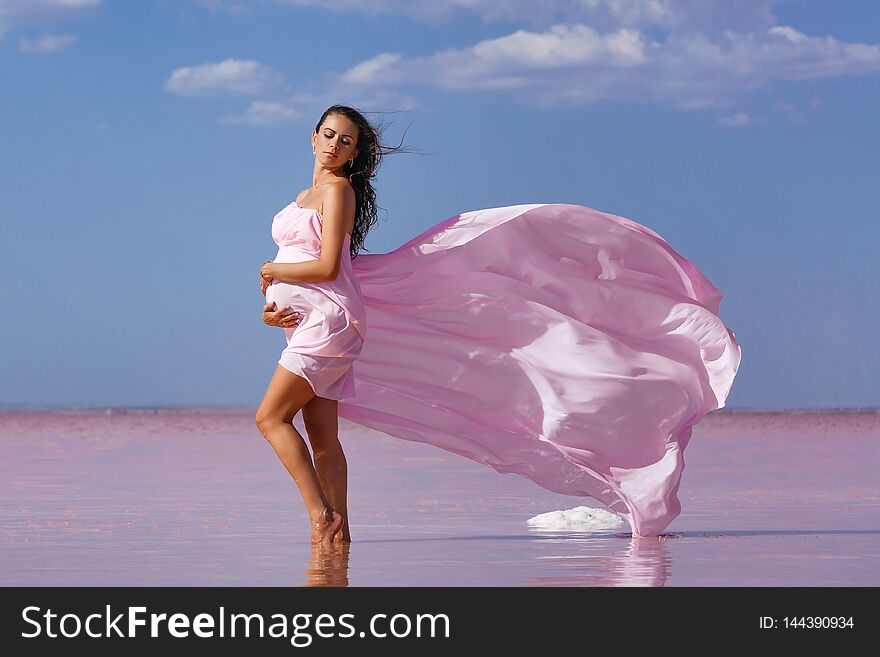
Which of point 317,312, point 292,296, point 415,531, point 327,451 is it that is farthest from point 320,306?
point 415,531

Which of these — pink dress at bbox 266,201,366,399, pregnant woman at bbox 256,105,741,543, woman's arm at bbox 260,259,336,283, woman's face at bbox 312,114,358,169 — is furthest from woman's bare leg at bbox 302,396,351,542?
woman's face at bbox 312,114,358,169

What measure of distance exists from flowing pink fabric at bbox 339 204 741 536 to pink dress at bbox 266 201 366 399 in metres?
0.65

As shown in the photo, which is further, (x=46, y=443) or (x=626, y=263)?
(x=46, y=443)

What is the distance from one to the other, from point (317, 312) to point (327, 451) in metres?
0.83

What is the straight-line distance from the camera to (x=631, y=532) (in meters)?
8.63

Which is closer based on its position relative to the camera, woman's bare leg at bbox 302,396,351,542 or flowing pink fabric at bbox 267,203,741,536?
woman's bare leg at bbox 302,396,351,542

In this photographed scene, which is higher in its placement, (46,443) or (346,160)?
(46,443)

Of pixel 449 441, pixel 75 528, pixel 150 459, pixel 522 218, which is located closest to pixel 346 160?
pixel 522 218

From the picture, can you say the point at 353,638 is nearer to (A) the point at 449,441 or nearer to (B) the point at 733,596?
(B) the point at 733,596

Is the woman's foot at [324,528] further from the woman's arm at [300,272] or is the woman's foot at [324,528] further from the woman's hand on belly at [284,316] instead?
the woman's arm at [300,272]

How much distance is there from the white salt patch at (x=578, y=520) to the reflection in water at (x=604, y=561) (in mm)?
399

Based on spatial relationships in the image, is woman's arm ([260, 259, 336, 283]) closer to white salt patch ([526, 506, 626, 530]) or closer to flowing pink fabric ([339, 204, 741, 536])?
flowing pink fabric ([339, 204, 741, 536])

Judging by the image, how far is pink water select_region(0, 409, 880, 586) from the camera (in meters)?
6.42

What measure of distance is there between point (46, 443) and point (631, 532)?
1510 cm
